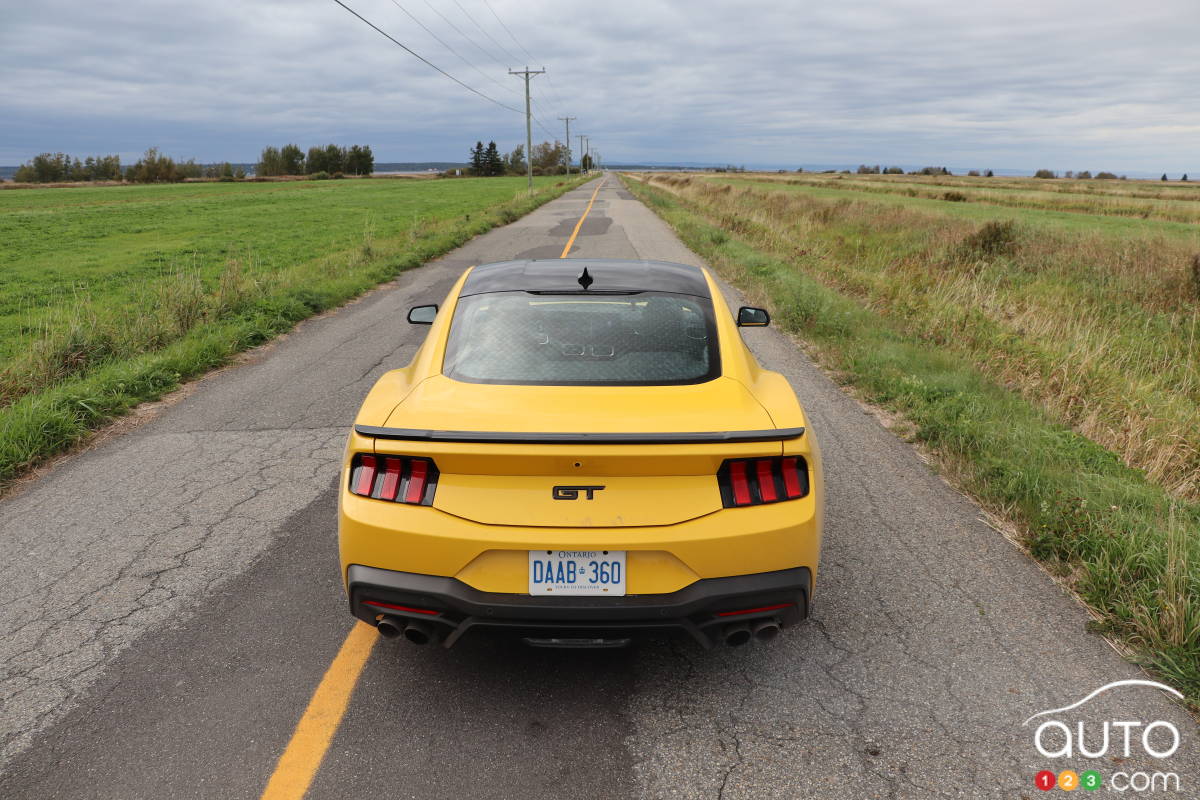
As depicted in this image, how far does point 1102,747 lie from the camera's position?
252cm

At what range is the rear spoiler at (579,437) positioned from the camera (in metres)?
2.41

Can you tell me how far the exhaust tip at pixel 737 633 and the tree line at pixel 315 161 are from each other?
138 metres

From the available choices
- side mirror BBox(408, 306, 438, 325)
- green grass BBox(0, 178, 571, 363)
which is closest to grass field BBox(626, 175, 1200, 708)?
side mirror BBox(408, 306, 438, 325)

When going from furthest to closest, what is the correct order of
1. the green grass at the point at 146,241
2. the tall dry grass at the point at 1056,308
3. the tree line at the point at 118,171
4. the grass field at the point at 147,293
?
the tree line at the point at 118,171
the green grass at the point at 146,241
the grass field at the point at 147,293
the tall dry grass at the point at 1056,308

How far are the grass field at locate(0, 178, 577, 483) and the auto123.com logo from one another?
6069mm

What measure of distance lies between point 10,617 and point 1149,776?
450 cm

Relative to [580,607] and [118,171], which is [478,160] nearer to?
[118,171]

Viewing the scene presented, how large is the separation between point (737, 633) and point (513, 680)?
0.91 m

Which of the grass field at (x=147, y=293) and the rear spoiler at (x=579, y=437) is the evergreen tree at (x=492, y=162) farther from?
the rear spoiler at (x=579, y=437)

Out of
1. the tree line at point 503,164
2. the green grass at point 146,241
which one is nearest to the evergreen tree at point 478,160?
the tree line at point 503,164

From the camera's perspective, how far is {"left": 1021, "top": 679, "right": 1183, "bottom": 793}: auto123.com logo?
235 cm

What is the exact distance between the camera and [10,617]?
3.35m

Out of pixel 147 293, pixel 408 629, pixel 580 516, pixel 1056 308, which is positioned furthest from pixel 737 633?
pixel 147 293

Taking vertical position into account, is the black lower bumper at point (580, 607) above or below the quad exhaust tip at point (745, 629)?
above
